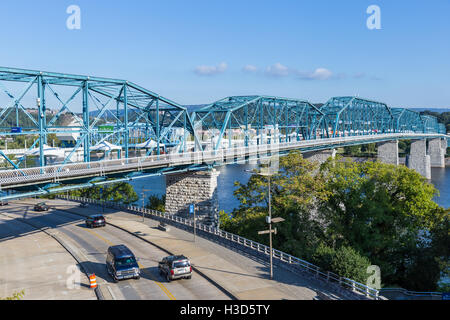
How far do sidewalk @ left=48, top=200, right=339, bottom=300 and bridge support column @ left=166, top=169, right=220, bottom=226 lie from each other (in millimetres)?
5514

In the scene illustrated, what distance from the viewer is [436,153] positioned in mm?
154250

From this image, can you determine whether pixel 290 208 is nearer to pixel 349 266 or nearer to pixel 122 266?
pixel 349 266

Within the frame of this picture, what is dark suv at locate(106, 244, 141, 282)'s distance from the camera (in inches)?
890

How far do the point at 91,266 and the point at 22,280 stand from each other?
402 cm

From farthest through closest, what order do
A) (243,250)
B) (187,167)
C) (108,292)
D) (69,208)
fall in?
1. (69,208)
2. (187,167)
3. (243,250)
4. (108,292)

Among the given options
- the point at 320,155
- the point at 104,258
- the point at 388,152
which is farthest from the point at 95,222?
the point at 388,152

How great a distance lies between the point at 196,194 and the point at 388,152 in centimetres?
9392

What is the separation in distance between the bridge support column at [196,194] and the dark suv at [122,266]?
689 inches

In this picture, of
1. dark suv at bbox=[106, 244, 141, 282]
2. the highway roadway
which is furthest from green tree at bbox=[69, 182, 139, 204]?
dark suv at bbox=[106, 244, 141, 282]

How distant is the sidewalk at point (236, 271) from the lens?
69.3ft

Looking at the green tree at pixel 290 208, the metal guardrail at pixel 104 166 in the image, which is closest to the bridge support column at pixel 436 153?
the metal guardrail at pixel 104 166
